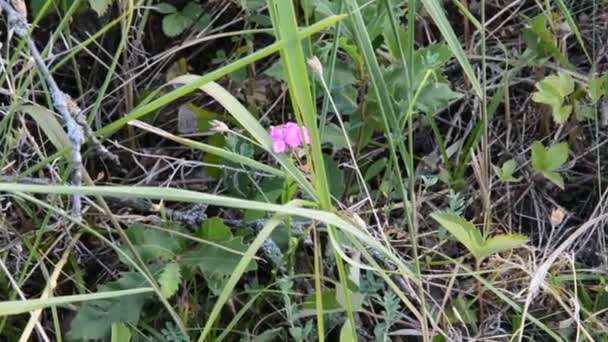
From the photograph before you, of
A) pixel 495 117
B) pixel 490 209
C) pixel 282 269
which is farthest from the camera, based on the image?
pixel 495 117

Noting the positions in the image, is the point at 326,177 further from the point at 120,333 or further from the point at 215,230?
the point at 120,333

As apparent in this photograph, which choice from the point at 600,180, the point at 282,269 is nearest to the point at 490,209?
the point at 600,180

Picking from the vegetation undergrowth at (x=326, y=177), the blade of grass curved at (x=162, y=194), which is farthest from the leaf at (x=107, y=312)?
the blade of grass curved at (x=162, y=194)

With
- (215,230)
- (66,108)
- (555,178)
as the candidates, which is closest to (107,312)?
(215,230)

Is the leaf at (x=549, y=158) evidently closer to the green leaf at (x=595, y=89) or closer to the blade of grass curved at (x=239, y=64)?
the green leaf at (x=595, y=89)

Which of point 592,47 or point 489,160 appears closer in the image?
point 489,160

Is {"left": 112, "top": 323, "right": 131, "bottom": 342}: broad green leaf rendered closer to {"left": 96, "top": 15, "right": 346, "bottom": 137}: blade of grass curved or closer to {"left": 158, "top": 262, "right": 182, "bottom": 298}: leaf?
{"left": 158, "top": 262, "right": 182, "bottom": 298}: leaf

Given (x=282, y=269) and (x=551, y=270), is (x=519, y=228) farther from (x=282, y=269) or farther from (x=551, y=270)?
(x=282, y=269)
